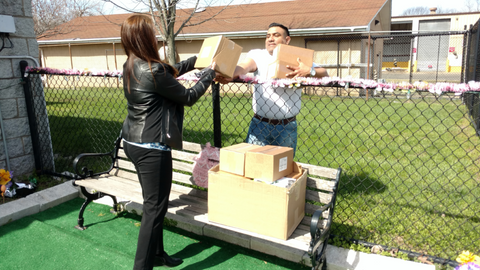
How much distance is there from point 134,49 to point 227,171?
1.06 m

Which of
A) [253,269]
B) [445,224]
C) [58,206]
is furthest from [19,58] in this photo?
[445,224]

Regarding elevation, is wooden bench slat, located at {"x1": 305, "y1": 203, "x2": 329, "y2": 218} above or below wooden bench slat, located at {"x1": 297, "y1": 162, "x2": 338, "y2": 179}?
below

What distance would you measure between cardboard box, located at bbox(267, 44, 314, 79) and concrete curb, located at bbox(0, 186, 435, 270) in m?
1.55

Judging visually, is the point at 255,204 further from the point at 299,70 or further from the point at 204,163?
the point at 299,70

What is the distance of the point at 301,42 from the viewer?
15.6 m

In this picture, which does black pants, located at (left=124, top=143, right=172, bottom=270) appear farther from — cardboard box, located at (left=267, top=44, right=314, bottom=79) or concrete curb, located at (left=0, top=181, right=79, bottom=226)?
concrete curb, located at (left=0, top=181, right=79, bottom=226)

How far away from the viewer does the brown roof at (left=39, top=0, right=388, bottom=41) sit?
15523mm

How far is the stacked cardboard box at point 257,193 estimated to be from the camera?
7.86 ft

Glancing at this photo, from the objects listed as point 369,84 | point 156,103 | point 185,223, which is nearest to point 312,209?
point 369,84

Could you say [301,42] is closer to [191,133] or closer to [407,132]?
[407,132]

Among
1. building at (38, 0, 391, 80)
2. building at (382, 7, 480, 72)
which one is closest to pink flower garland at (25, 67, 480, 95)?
building at (38, 0, 391, 80)

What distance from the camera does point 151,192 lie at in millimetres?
2516

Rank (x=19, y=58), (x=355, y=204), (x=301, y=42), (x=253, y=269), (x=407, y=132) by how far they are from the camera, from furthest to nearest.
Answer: (x=301, y=42) → (x=407, y=132) → (x=19, y=58) → (x=355, y=204) → (x=253, y=269)

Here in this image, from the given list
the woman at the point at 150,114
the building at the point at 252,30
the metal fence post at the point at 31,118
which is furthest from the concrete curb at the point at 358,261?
the building at the point at 252,30
